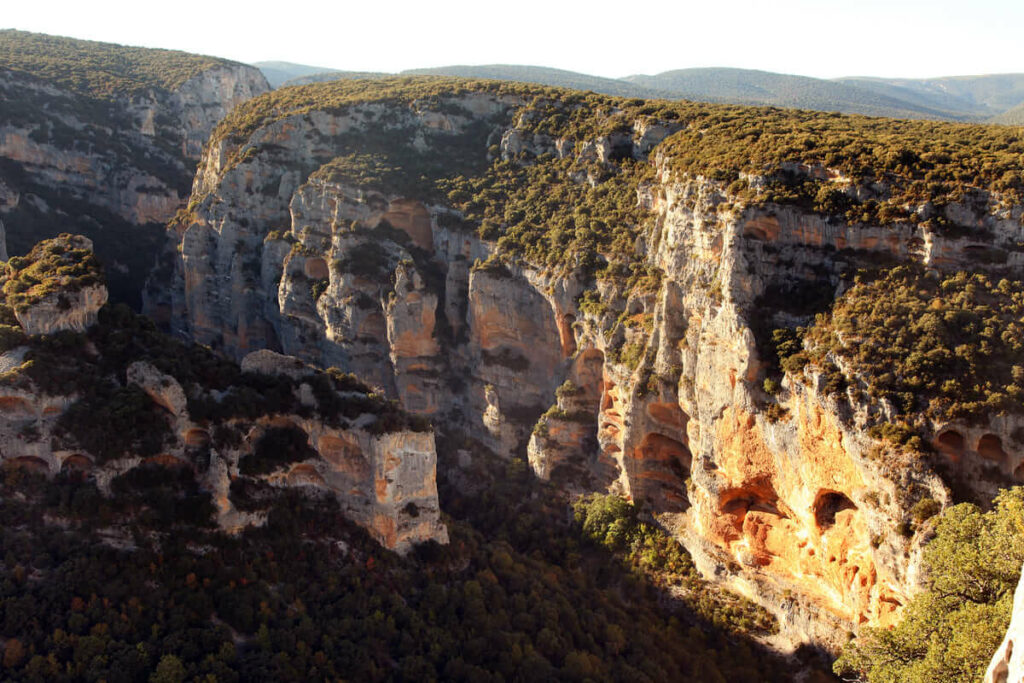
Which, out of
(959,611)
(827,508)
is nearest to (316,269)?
(827,508)

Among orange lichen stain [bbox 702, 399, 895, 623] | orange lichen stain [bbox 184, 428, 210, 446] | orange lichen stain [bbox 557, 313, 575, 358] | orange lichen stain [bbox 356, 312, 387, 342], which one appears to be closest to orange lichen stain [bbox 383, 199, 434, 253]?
orange lichen stain [bbox 356, 312, 387, 342]

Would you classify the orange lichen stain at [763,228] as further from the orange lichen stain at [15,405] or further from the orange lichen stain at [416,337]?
the orange lichen stain at [15,405]

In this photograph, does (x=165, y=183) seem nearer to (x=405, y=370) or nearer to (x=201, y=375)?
(x=405, y=370)

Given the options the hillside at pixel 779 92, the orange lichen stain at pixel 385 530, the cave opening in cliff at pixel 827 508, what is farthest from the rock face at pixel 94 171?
the hillside at pixel 779 92

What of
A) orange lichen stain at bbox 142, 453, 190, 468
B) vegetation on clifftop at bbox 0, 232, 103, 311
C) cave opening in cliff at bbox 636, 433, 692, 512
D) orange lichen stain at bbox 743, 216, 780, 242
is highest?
orange lichen stain at bbox 743, 216, 780, 242

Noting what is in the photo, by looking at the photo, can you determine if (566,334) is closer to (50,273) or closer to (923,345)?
(923,345)

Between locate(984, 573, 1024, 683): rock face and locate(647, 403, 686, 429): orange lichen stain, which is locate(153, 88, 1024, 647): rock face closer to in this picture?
locate(647, 403, 686, 429): orange lichen stain
